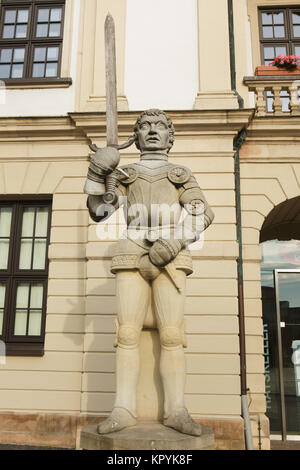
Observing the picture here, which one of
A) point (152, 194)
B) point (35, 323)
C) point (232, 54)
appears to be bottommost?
point (35, 323)

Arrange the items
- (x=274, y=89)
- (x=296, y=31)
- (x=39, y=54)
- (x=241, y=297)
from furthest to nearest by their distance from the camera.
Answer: (x=296, y=31) < (x=39, y=54) < (x=274, y=89) < (x=241, y=297)

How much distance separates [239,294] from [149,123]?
375 cm

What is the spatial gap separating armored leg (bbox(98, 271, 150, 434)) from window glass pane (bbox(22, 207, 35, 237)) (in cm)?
458

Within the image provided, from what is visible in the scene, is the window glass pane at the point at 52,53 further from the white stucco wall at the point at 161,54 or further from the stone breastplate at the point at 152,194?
the stone breastplate at the point at 152,194

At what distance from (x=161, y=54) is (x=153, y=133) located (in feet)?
15.2

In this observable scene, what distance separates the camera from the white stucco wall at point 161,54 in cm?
802

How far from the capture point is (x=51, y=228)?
7.68m

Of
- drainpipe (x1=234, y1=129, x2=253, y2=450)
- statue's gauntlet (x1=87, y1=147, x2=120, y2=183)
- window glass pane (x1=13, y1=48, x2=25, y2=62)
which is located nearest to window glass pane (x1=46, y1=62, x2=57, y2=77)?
window glass pane (x1=13, y1=48, x2=25, y2=62)

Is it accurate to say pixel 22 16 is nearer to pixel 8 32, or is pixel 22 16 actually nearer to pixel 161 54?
pixel 8 32

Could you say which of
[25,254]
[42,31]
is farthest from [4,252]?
[42,31]

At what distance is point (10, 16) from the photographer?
914cm

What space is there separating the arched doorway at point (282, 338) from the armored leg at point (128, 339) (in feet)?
15.6

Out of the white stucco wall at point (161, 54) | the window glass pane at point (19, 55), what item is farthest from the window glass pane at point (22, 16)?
the white stucco wall at point (161, 54)

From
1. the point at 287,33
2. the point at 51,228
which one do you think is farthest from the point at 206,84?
the point at 51,228
